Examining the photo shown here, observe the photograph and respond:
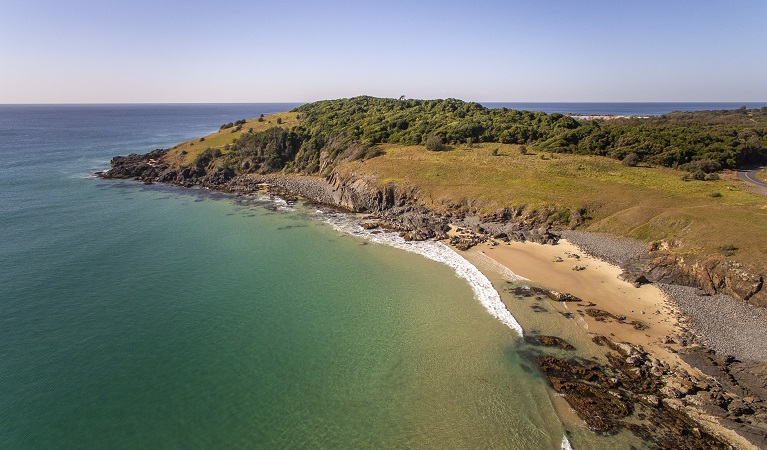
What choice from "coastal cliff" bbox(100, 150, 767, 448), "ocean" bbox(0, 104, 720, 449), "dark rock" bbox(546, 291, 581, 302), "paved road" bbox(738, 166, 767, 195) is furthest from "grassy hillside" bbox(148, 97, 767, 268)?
"ocean" bbox(0, 104, 720, 449)

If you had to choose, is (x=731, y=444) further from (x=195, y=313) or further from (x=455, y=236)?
(x=195, y=313)

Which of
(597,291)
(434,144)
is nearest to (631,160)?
(434,144)

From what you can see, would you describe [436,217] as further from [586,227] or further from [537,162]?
[537,162]

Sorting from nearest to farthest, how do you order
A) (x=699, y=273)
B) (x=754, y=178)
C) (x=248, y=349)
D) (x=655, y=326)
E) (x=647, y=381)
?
(x=647, y=381) → (x=248, y=349) → (x=655, y=326) → (x=699, y=273) → (x=754, y=178)

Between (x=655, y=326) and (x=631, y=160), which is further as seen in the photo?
(x=631, y=160)

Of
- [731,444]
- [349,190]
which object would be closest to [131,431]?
[731,444]
